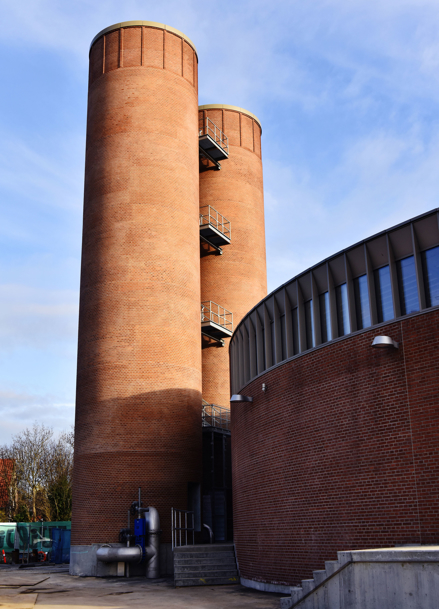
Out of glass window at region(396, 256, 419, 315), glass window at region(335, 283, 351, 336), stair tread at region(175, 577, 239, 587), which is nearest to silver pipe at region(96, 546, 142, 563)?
stair tread at region(175, 577, 239, 587)

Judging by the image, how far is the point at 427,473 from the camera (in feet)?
42.1

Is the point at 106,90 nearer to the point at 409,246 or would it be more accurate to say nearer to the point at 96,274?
the point at 96,274

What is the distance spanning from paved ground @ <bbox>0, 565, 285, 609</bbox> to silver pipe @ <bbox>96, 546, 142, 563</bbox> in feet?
2.33

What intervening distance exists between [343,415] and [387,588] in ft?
15.7

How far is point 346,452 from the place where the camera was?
584 inches

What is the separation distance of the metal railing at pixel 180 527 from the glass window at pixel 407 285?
15165mm

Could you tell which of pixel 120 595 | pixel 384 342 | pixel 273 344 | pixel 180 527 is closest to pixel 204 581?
pixel 120 595

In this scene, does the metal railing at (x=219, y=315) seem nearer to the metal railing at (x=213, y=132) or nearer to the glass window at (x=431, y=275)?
the metal railing at (x=213, y=132)

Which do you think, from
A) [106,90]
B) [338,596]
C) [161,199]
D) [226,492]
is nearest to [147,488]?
[226,492]

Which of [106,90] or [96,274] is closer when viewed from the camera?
[96,274]

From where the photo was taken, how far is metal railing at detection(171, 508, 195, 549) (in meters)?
25.5

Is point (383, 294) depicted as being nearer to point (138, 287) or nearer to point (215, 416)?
point (138, 287)

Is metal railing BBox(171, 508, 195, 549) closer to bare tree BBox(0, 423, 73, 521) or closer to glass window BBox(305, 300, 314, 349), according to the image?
glass window BBox(305, 300, 314, 349)

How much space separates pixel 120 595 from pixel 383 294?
455 inches
